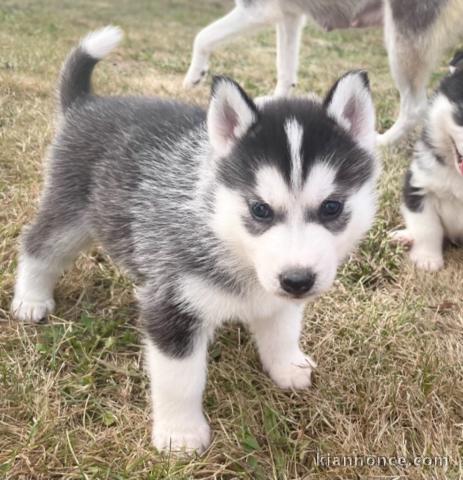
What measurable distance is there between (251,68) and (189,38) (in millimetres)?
4690

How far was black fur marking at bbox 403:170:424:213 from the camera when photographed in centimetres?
412

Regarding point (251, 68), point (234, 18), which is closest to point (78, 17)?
point (251, 68)

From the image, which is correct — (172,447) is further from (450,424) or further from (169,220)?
(450,424)

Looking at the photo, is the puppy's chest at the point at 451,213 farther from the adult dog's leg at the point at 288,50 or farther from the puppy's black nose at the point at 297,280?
the adult dog's leg at the point at 288,50

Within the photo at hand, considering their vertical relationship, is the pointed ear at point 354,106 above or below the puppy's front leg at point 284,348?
above

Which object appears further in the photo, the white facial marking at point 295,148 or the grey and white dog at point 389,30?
the grey and white dog at point 389,30

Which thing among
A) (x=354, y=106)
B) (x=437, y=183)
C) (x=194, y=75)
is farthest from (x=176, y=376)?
(x=194, y=75)

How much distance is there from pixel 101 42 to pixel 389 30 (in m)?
3.52

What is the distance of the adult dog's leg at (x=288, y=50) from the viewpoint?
22.9 ft

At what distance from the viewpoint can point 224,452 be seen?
239cm

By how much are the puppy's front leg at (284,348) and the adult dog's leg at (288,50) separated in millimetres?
4696

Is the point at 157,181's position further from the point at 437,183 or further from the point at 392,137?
the point at 392,137

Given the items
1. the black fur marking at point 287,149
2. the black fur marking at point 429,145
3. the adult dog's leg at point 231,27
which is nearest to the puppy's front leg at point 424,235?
the black fur marking at point 429,145

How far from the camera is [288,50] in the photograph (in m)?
7.06
